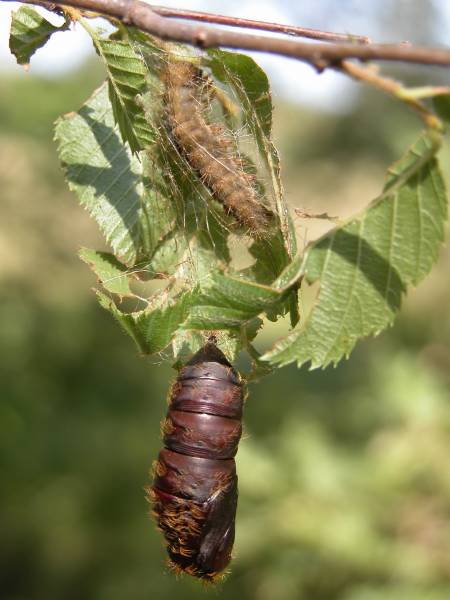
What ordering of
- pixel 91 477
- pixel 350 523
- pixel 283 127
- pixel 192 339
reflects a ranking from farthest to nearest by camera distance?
pixel 283 127, pixel 91 477, pixel 350 523, pixel 192 339

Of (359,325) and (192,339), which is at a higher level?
(359,325)

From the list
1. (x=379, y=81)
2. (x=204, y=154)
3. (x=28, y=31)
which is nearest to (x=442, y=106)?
(x=379, y=81)

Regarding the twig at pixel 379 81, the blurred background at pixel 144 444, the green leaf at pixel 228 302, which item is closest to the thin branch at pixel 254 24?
the twig at pixel 379 81

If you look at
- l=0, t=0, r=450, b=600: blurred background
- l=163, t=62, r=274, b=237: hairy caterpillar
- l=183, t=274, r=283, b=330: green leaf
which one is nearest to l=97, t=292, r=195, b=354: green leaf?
l=183, t=274, r=283, b=330: green leaf

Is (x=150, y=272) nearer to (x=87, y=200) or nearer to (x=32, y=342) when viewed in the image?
(x=87, y=200)

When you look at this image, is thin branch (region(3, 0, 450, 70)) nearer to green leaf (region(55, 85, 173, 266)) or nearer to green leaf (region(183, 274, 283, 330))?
green leaf (region(183, 274, 283, 330))

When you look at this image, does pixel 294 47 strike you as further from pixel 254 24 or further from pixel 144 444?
pixel 144 444

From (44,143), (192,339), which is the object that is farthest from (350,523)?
(44,143)
